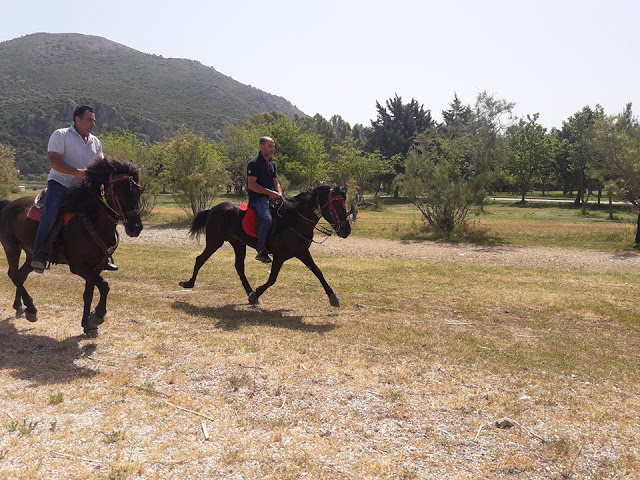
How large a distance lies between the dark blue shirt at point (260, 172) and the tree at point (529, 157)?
5002cm

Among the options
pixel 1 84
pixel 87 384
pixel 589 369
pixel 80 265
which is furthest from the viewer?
pixel 1 84

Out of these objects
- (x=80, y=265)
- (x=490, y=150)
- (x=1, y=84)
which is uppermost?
(x=1, y=84)

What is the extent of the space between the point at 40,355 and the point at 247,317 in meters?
3.34

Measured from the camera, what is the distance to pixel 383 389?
17.4ft

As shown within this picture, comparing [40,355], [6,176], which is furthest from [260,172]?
[6,176]

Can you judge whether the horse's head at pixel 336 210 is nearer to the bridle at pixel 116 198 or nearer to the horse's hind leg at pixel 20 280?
the bridle at pixel 116 198

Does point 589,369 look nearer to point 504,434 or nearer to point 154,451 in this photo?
point 504,434

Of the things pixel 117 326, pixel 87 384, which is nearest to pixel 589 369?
pixel 87 384

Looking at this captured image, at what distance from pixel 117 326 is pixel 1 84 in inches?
6204

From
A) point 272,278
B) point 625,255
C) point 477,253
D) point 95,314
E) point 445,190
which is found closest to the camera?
point 95,314

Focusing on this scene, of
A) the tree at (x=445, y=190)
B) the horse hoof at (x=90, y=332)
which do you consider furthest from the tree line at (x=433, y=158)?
the horse hoof at (x=90, y=332)

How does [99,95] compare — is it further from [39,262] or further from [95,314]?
[95,314]

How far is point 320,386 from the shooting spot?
5328 mm

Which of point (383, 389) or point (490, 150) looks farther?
point (490, 150)
